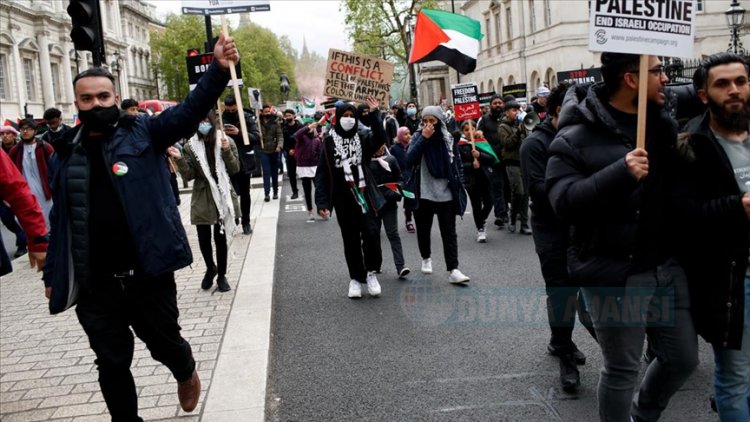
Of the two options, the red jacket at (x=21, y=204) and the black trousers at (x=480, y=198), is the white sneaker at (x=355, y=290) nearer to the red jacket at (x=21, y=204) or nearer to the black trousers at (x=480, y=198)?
the black trousers at (x=480, y=198)

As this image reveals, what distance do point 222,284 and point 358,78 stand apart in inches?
113

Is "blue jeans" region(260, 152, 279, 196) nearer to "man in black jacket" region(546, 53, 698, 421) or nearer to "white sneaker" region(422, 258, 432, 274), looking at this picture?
"white sneaker" region(422, 258, 432, 274)

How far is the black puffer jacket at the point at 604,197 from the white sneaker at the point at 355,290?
4.27 meters

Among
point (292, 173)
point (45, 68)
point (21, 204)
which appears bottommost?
point (292, 173)

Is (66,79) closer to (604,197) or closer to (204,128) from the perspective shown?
(204,128)

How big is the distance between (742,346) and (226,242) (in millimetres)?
5412

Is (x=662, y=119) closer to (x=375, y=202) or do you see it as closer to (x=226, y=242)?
(x=375, y=202)

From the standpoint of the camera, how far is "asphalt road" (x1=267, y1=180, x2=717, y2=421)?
4402 mm

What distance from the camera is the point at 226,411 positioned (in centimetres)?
442

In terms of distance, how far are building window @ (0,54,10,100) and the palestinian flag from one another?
52289mm

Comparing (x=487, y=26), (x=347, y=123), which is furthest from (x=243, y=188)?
(x=487, y=26)

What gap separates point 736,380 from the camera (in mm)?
3312

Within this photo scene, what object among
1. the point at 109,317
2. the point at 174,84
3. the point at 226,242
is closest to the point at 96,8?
the point at 226,242

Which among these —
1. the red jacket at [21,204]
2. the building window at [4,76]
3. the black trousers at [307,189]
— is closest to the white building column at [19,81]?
the building window at [4,76]
